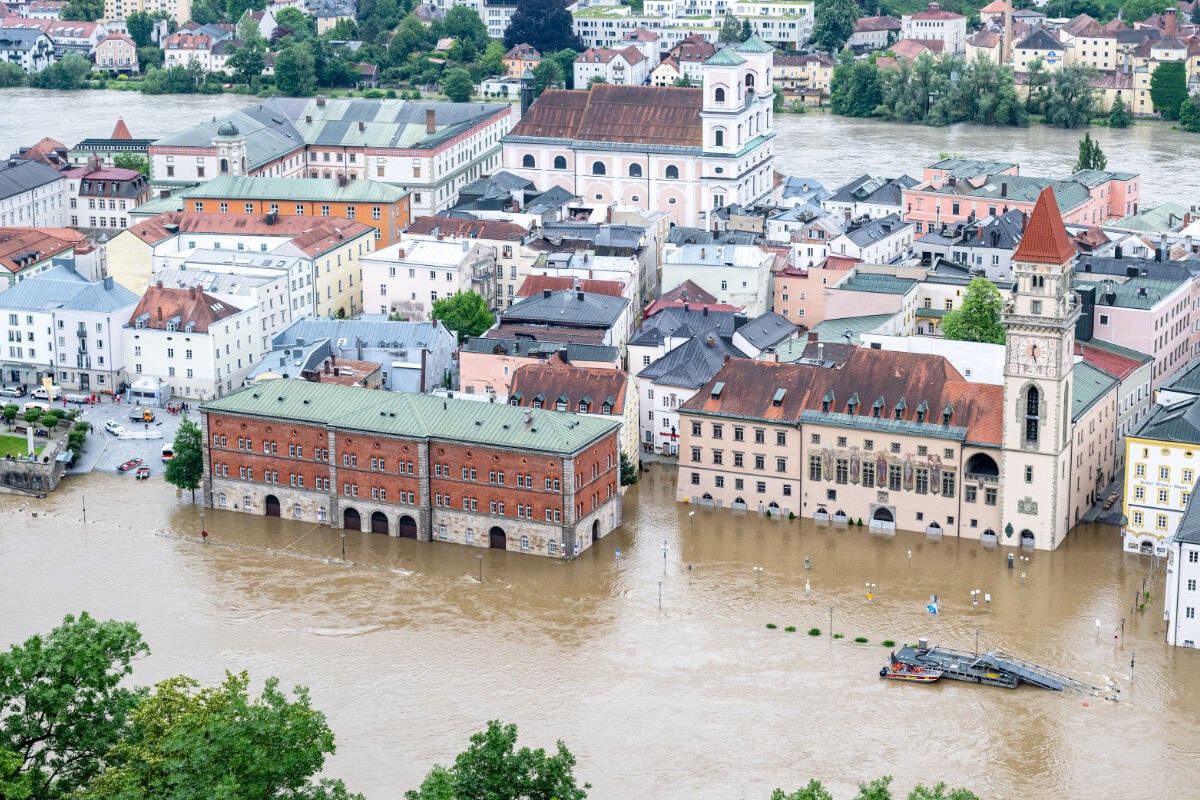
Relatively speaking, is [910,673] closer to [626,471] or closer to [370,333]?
[626,471]

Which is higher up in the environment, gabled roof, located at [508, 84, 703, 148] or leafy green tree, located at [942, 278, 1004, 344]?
gabled roof, located at [508, 84, 703, 148]

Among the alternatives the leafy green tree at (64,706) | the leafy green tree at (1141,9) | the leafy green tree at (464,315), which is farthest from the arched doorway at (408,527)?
Answer: the leafy green tree at (1141,9)

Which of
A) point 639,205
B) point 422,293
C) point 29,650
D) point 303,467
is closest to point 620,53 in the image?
point 639,205

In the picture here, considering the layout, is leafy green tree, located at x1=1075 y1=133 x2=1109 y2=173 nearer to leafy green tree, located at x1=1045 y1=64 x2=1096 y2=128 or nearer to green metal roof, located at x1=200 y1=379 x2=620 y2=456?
leafy green tree, located at x1=1045 y1=64 x2=1096 y2=128

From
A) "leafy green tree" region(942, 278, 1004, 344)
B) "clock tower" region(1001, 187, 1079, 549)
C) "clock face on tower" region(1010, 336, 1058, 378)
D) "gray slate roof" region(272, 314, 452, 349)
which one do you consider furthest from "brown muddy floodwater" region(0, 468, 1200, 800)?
"leafy green tree" region(942, 278, 1004, 344)

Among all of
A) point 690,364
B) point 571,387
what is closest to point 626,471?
point 571,387

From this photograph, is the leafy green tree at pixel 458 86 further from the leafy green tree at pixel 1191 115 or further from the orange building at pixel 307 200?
the orange building at pixel 307 200
